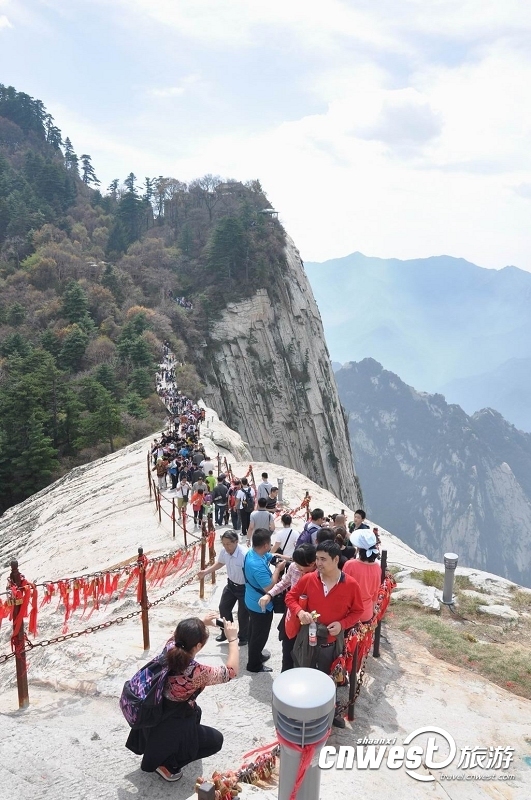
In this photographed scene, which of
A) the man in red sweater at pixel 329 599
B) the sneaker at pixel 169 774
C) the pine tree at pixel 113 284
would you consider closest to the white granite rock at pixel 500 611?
the man in red sweater at pixel 329 599

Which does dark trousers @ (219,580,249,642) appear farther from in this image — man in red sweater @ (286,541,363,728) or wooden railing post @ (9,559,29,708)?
wooden railing post @ (9,559,29,708)

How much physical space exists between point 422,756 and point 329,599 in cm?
174

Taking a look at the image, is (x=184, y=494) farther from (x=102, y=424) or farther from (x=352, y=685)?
(x=102, y=424)

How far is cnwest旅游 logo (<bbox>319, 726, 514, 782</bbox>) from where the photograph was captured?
175 inches

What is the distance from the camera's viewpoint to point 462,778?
14.9 ft

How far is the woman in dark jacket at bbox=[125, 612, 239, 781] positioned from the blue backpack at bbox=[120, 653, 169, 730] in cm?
6

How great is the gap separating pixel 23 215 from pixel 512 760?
67558mm

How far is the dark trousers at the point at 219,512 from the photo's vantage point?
12312mm

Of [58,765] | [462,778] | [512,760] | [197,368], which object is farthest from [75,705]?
[197,368]

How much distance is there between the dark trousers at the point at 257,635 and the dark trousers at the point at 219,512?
6412mm

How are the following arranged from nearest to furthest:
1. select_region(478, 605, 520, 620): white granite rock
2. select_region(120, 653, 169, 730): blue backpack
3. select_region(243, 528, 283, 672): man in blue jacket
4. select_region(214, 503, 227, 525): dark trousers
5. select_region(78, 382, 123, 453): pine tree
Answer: select_region(120, 653, 169, 730): blue backpack → select_region(243, 528, 283, 672): man in blue jacket → select_region(478, 605, 520, 620): white granite rock → select_region(214, 503, 227, 525): dark trousers → select_region(78, 382, 123, 453): pine tree

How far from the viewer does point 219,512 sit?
12.4 m

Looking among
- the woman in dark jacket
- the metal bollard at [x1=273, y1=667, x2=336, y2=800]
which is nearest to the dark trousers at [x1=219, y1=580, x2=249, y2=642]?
the woman in dark jacket

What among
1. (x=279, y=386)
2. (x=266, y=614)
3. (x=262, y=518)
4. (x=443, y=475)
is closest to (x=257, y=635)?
(x=266, y=614)
